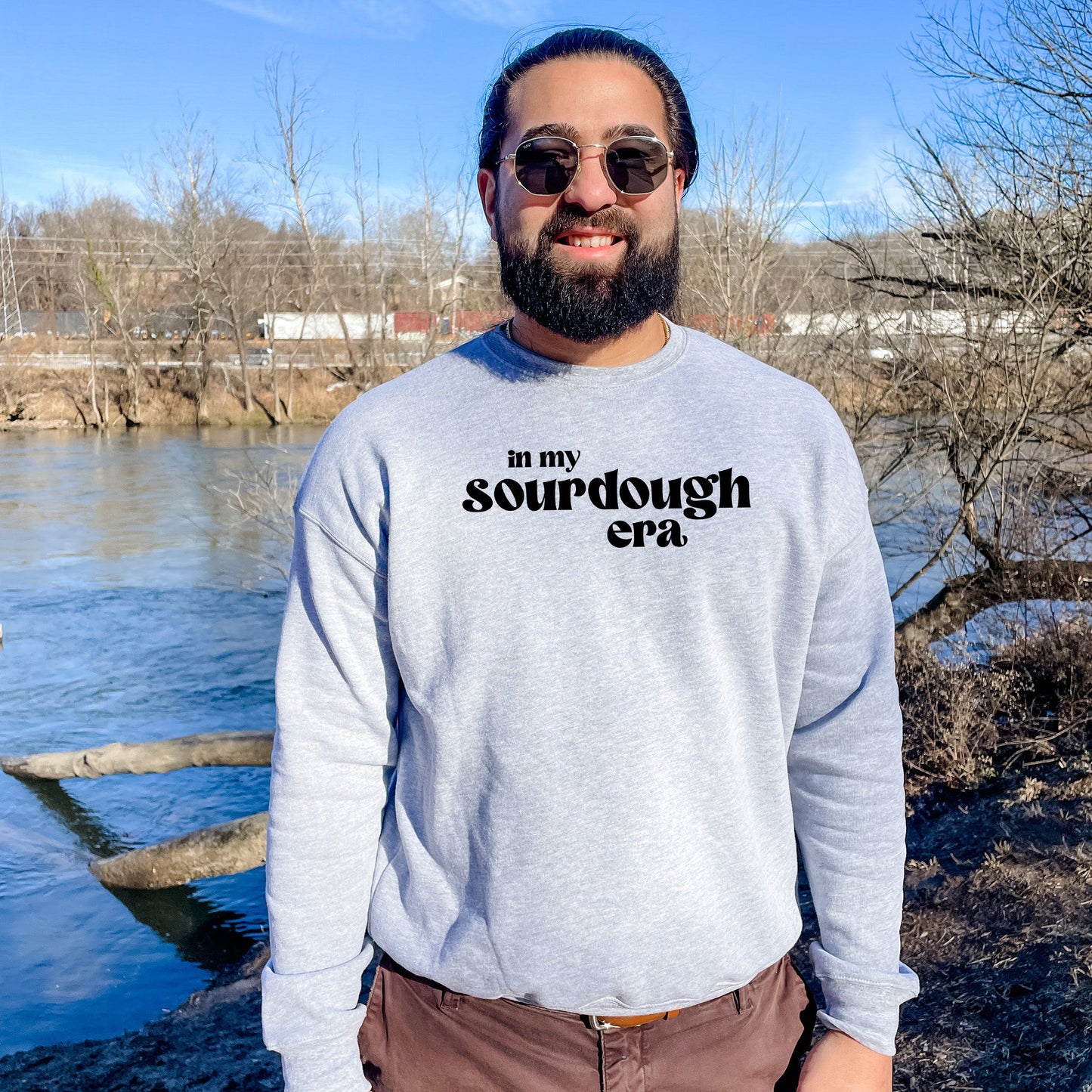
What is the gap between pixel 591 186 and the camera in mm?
1478

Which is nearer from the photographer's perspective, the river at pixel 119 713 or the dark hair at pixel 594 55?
the dark hair at pixel 594 55

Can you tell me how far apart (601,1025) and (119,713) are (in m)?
9.82

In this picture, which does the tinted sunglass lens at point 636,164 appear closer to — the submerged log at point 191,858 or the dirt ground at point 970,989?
the dirt ground at point 970,989

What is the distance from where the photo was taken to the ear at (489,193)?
162 cm

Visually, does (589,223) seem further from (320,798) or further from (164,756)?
(164,756)

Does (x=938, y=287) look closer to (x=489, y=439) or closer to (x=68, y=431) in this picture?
(x=489, y=439)

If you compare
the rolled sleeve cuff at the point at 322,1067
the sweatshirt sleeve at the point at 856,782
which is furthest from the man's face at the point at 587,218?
the rolled sleeve cuff at the point at 322,1067

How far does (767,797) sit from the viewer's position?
1477mm

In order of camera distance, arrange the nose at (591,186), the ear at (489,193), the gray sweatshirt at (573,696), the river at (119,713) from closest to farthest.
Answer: the gray sweatshirt at (573,696), the nose at (591,186), the ear at (489,193), the river at (119,713)

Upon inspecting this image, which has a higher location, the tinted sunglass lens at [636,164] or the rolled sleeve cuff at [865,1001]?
the tinted sunglass lens at [636,164]

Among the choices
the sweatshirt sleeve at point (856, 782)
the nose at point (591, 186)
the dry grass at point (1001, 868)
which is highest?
the nose at point (591, 186)

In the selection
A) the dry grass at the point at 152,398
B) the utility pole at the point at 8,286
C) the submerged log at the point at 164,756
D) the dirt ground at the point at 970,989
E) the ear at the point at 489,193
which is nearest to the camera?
the ear at the point at 489,193

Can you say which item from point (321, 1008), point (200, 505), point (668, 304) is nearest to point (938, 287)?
point (668, 304)

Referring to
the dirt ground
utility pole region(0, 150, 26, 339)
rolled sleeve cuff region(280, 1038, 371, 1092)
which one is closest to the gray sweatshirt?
rolled sleeve cuff region(280, 1038, 371, 1092)
